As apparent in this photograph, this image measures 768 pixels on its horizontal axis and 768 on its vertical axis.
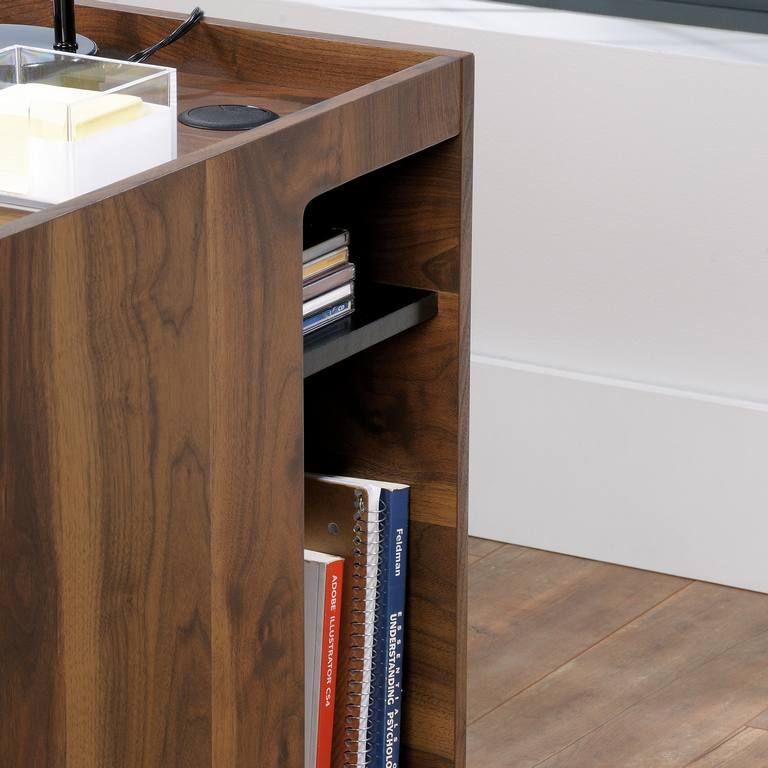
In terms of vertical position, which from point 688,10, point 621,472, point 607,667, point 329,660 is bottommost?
point 607,667

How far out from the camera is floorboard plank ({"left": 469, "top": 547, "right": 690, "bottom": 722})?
217 cm

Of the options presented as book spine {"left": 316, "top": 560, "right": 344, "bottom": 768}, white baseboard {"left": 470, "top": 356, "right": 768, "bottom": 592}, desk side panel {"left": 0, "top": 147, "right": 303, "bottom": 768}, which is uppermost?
desk side panel {"left": 0, "top": 147, "right": 303, "bottom": 768}

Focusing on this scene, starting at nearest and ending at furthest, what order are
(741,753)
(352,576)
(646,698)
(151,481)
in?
1. (151,481)
2. (352,576)
3. (741,753)
4. (646,698)

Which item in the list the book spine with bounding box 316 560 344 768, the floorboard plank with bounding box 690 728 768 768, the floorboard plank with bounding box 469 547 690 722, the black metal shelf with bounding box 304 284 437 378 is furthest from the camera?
the floorboard plank with bounding box 469 547 690 722

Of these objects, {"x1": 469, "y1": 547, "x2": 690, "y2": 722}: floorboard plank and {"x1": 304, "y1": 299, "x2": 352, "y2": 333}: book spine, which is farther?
{"x1": 469, "y1": 547, "x2": 690, "y2": 722}: floorboard plank

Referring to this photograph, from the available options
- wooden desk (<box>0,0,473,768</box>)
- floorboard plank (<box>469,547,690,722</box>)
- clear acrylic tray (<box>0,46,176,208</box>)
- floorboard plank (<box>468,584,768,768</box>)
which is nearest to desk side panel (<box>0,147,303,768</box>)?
wooden desk (<box>0,0,473,768</box>)

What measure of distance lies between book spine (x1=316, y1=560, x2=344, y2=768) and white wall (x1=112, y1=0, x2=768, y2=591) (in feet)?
3.44

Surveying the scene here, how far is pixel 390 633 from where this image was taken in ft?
5.00

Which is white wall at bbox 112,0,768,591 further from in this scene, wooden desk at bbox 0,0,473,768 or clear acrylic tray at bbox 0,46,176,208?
clear acrylic tray at bbox 0,46,176,208

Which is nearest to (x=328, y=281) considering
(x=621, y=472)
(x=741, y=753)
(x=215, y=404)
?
(x=215, y=404)

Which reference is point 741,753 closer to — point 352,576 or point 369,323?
point 352,576

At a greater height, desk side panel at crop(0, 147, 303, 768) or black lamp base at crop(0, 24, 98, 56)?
black lamp base at crop(0, 24, 98, 56)

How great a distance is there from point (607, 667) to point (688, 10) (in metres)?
1.01

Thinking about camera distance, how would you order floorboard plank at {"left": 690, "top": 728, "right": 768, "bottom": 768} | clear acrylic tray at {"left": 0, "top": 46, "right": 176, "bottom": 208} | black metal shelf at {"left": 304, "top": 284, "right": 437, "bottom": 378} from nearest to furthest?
clear acrylic tray at {"left": 0, "top": 46, "right": 176, "bottom": 208} → black metal shelf at {"left": 304, "top": 284, "right": 437, "bottom": 378} → floorboard plank at {"left": 690, "top": 728, "right": 768, "bottom": 768}
